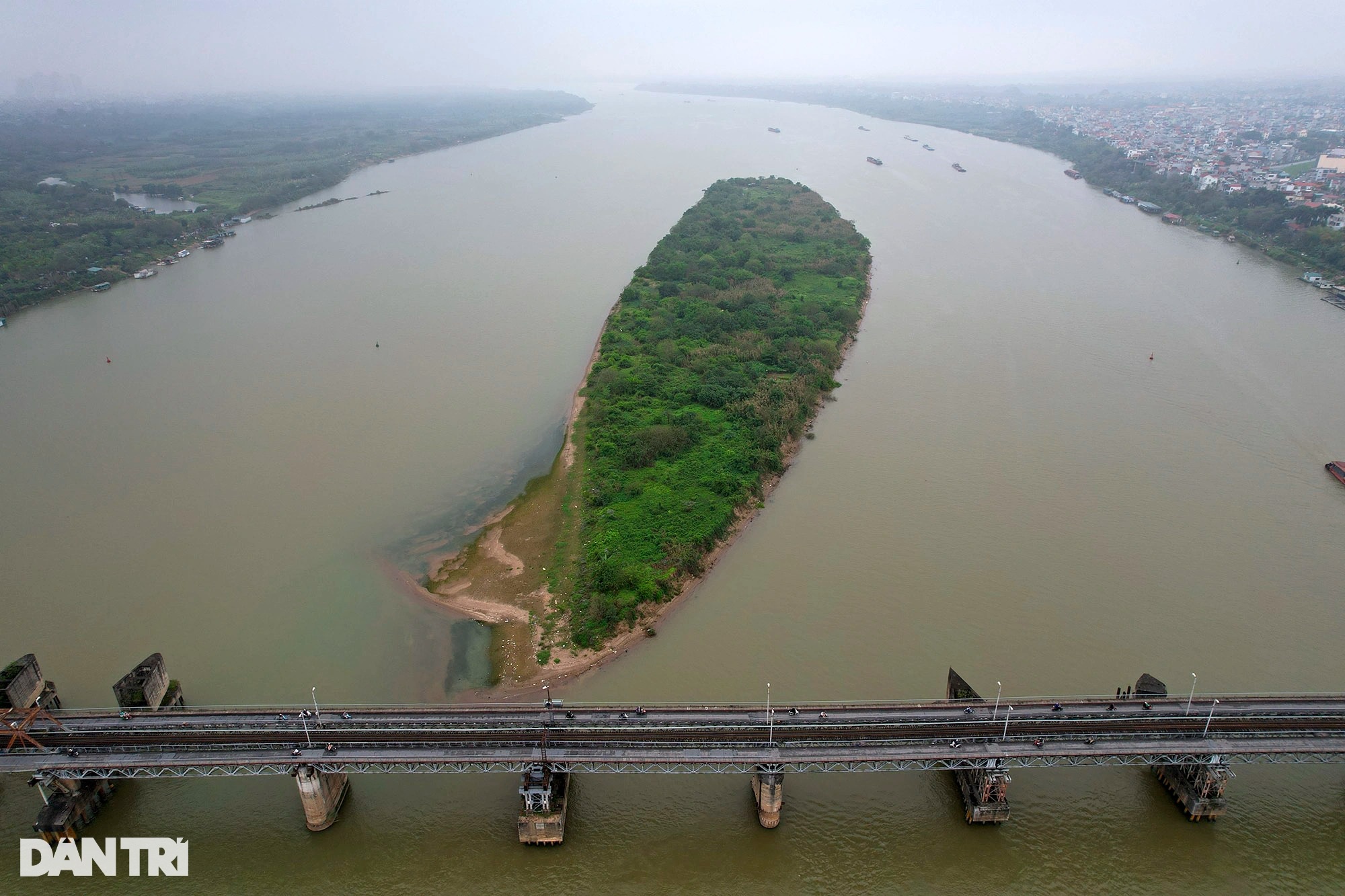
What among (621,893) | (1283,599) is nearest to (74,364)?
(621,893)

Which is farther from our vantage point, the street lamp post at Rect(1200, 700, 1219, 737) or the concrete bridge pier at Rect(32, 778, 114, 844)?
the street lamp post at Rect(1200, 700, 1219, 737)

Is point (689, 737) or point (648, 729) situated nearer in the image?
point (648, 729)

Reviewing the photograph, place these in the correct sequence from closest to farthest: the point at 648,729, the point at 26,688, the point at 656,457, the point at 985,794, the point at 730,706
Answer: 1. the point at 985,794
2. the point at 648,729
3. the point at 730,706
4. the point at 26,688
5. the point at 656,457

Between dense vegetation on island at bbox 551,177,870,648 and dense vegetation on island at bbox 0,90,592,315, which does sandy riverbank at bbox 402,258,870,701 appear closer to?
dense vegetation on island at bbox 551,177,870,648

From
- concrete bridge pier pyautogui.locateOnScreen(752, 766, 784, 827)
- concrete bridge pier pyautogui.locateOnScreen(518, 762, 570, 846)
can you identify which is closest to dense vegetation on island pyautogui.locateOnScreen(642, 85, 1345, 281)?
concrete bridge pier pyautogui.locateOnScreen(752, 766, 784, 827)

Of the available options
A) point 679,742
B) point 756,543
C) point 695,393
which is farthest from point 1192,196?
point 679,742

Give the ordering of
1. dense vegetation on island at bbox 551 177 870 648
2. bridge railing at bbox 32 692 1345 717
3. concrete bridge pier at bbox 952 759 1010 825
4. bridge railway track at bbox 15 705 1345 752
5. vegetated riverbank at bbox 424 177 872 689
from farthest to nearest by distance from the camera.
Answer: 1. dense vegetation on island at bbox 551 177 870 648
2. vegetated riverbank at bbox 424 177 872 689
3. bridge railing at bbox 32 692 1345 717
4. bridge railway track at bbox 15 705 1345 752
5. concrete bridge pier at bbox 952 759 1010 825

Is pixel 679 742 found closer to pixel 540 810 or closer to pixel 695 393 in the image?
pixel 540 810
